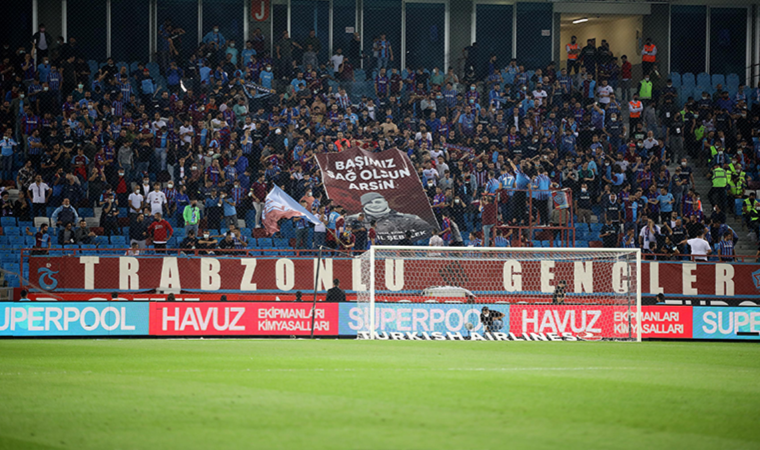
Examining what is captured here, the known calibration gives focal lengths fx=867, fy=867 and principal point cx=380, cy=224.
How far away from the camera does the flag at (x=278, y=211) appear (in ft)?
72.0

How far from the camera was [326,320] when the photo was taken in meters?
19.5

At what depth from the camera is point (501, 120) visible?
28234 mm

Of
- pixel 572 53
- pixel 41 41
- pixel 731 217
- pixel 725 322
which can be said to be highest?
pixel 572 53

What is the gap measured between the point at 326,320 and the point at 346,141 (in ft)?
26.2

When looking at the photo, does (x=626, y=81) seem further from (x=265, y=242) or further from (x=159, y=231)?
(x=159, y=231)

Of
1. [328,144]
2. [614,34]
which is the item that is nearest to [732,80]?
[614,34]

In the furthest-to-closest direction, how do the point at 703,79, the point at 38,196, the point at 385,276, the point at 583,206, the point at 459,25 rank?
the point at 459,25 → the point at 703,79 → the point at 583,206 → the point at 38,196 → the point at 385,276

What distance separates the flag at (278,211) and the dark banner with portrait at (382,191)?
1753 millimetres

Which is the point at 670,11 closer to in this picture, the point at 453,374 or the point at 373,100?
the point at 373,100

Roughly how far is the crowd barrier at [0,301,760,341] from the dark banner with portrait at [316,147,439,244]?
4413mm

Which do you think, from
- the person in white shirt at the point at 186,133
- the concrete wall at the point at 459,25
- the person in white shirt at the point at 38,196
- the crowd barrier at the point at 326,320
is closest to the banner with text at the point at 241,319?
the crowd barrier at the point at 326,320

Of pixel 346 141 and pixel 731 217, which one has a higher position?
pixel 346 141

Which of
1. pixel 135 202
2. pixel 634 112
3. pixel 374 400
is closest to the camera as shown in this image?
pixel 374 400

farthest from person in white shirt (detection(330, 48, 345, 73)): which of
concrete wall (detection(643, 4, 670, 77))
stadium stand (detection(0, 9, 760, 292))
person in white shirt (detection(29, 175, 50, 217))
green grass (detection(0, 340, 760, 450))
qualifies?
green grass (detection(0, 340, 760, 450))
